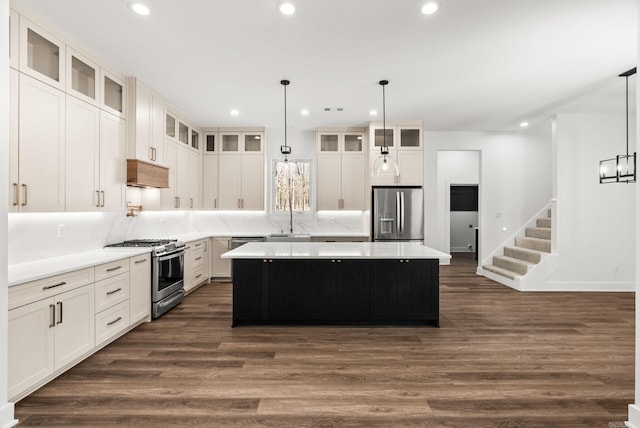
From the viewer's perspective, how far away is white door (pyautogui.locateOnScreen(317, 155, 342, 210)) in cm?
668

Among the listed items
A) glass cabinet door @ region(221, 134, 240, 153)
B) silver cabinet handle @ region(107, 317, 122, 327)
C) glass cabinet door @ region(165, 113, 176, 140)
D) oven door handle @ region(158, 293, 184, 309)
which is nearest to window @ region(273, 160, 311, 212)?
glass cabinet door @ region(221, 134, 240, 153)

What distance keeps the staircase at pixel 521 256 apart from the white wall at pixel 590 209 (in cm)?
38

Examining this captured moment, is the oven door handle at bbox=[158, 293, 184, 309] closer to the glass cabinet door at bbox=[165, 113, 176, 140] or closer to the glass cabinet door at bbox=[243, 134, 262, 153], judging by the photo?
the glass cabinet door at bbox=[165, 113, 176, 140]

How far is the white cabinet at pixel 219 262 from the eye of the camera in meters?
6.48

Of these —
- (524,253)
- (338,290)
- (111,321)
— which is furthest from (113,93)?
(524,253)

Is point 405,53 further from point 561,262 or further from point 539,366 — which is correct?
point 561,262

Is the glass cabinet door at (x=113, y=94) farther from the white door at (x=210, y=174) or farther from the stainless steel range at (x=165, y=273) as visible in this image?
the white door at (x=210, y=174)

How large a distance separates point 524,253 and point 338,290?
4.23m

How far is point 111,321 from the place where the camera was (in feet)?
11.1

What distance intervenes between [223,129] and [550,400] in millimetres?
6165

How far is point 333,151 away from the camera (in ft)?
22.0

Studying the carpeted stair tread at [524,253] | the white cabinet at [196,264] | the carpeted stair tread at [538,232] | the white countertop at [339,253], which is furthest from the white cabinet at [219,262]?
the carpeted stair tread at [538,232]

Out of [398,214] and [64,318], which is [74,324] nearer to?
[64,318]

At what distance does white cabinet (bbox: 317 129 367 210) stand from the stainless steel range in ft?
9.31
